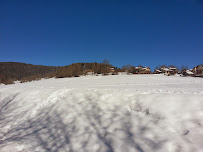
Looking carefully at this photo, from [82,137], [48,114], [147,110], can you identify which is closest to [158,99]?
[147,110]

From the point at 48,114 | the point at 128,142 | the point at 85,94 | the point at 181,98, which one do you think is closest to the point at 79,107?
the point at 85,94

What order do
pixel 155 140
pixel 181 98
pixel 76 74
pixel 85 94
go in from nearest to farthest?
pixel 155 140 < pixel 181 98 < pixel 85 94 < pixel 76 74

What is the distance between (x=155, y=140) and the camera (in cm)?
155

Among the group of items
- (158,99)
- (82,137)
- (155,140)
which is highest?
(158,99)

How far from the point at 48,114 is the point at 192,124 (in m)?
2.92

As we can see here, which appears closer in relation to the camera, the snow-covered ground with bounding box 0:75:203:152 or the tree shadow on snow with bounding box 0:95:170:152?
the snow-covered ground with bounding box 0:75:203:152

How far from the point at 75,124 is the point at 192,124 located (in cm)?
193

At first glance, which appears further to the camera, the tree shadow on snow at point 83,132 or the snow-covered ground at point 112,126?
the tree shadow on snow at point 83,132

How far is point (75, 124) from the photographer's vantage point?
2271 millimetres

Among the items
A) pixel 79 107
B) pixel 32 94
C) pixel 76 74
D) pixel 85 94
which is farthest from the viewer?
pixel 76 74

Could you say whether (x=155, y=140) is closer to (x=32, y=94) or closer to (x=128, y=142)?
(x=128, y=142)

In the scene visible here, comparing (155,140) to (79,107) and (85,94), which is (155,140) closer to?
(79,107)

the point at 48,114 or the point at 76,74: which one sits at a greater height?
the point at 76,74

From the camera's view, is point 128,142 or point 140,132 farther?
point 140,132
